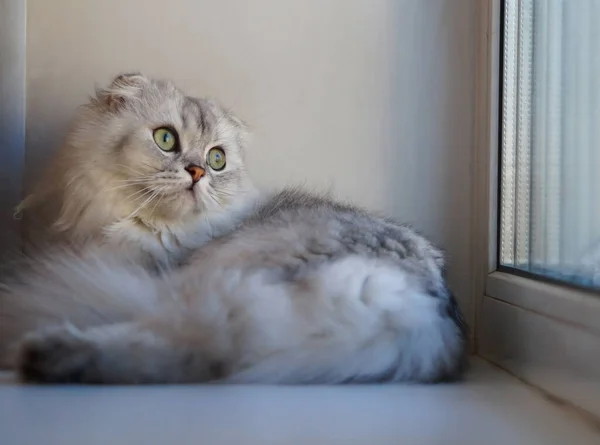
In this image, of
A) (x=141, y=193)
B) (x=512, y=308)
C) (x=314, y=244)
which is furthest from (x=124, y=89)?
(x=512, y=308)

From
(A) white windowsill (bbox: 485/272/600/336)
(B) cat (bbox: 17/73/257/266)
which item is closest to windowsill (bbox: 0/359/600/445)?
(A) white windowsill (bbox: 485/272/600/336)

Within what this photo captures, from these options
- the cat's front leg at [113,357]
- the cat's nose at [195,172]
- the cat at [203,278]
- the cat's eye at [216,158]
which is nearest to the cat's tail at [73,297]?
the cat at [203,278]

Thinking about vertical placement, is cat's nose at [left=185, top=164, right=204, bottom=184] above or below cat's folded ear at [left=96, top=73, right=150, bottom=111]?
below

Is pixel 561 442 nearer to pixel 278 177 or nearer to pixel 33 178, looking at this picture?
pixel 278 177

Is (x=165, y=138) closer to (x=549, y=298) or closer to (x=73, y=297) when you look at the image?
(x=73, y=297)

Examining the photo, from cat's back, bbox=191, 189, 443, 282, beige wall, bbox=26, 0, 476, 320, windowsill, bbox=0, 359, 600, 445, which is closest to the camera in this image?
windowsill, bbox=0, 359, 600, 445

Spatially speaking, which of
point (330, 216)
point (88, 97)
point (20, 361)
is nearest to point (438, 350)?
point (330, 216)

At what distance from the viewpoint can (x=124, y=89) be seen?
1.50 metres

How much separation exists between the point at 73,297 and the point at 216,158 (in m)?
0.51

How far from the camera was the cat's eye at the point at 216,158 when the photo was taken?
159 centimetres

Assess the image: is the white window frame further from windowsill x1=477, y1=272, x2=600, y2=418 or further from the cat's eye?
the cat's eye

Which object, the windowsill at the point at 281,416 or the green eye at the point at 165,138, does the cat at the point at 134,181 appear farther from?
the windowsill at the point at 281,416

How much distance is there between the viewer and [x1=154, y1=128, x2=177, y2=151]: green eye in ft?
4.93

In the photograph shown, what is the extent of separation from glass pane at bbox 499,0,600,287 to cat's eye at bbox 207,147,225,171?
28.1 inches
